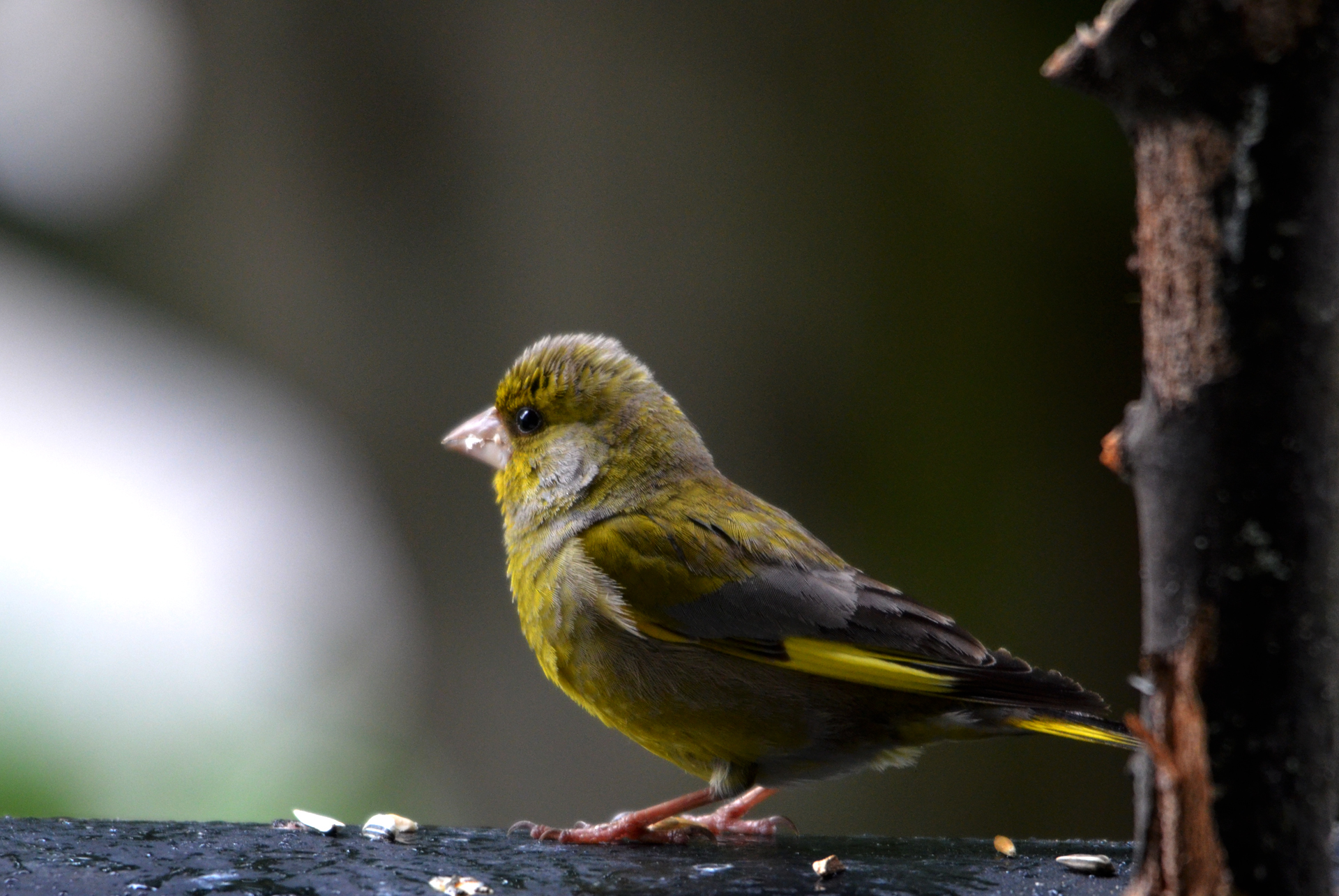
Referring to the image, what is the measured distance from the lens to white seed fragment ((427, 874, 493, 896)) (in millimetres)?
1916

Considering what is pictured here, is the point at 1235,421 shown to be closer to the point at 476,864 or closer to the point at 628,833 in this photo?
the point at 476,864

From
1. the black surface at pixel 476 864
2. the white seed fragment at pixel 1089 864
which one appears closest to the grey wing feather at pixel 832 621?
the black surface at pixel 476 864

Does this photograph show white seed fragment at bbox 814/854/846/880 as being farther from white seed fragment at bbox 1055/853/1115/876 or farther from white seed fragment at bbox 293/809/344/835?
white seed fragment at bbox 293/809/344/835

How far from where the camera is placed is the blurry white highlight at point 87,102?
585 centimetres

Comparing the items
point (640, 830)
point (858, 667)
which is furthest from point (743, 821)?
point (858, 667)

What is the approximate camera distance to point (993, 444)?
18.5ft

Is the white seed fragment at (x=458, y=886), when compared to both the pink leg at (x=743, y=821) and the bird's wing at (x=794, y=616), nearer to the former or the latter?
the bird's wing at (x=794, y=616)

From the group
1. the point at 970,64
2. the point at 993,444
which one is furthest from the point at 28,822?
the point at 970,64

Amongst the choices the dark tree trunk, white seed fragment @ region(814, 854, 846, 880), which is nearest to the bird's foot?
white seed fragment @ region(814, 854, 846, 880)

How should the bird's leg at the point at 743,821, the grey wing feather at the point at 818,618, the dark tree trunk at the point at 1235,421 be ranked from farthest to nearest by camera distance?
1. the bird's leg at the point at 743,821
2. the grey wing feather at the point at 818,618
3. the dark tree trunk at the point at 1235,421

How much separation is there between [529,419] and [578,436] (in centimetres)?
16

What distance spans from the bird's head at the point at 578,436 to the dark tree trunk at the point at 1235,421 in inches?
79.6

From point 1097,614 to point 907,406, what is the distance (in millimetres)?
1246

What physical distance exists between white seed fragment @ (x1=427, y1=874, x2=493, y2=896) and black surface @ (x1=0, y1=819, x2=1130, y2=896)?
19 millimetres
